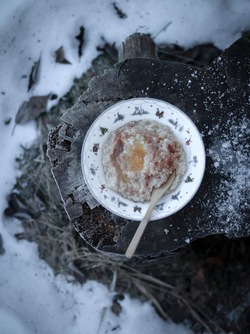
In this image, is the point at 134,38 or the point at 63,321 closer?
the point at 134,38

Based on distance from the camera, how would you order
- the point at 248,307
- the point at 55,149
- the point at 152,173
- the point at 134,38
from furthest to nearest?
the point at 248,307 → the point at 134,38 → the point at 55,149 → the point at 152,173

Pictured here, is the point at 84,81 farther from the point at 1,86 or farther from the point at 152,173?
the point at 152,173

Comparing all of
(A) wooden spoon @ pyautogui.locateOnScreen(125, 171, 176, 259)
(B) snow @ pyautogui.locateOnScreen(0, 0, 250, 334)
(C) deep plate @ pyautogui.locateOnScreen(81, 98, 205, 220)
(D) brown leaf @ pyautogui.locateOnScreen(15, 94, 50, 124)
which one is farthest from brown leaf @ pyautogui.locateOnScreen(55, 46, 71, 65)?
(A) wooden spoon @ pyautogui.locateOnScreen(125, 171, 176, 259)

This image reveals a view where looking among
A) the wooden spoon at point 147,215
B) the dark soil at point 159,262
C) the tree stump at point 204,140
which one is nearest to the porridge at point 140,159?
the wooden spoon at point 147,215

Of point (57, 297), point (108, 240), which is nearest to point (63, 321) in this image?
point (57, 297)

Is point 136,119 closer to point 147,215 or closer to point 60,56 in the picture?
point 147,215

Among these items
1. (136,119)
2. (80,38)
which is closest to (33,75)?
(80,38)

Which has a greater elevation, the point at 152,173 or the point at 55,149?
the point at 55,149

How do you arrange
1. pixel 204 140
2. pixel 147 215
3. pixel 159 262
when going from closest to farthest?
pixel 147 215, pixel 204 140, pixel 159 262
